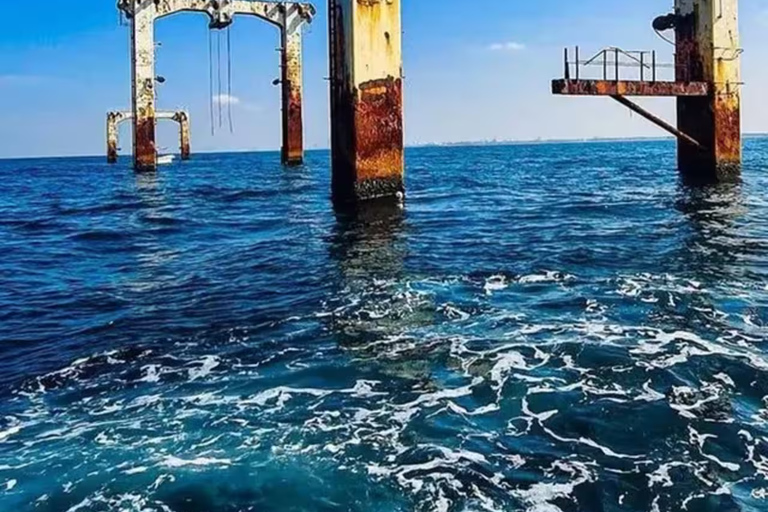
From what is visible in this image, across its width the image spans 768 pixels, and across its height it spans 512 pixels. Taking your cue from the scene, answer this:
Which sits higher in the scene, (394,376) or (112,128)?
(112,128)

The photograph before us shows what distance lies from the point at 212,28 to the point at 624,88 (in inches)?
1142

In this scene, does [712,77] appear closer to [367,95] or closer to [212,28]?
[367,95]

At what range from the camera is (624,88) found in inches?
693

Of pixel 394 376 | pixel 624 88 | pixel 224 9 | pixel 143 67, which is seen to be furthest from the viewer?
pixel 224 9

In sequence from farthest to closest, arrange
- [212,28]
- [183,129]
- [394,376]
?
[183,129]
[212,28]
[394,376]

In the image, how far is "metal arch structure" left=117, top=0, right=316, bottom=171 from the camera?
37.5m

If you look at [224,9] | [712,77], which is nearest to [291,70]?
[224,9]

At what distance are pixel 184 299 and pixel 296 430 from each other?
→ 4.63 meters

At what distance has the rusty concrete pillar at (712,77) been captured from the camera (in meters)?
20.0

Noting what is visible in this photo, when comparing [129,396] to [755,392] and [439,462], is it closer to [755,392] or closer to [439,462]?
[439,462]

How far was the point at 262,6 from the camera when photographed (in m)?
40.5

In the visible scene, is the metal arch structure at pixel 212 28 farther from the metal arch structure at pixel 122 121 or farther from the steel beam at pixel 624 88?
the steel beam at pixel 624 88

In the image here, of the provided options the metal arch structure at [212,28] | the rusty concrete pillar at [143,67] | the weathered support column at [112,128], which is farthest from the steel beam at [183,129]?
the rusty concrete pillar at [143,67]

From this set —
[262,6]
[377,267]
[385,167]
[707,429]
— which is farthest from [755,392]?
[262,6]
